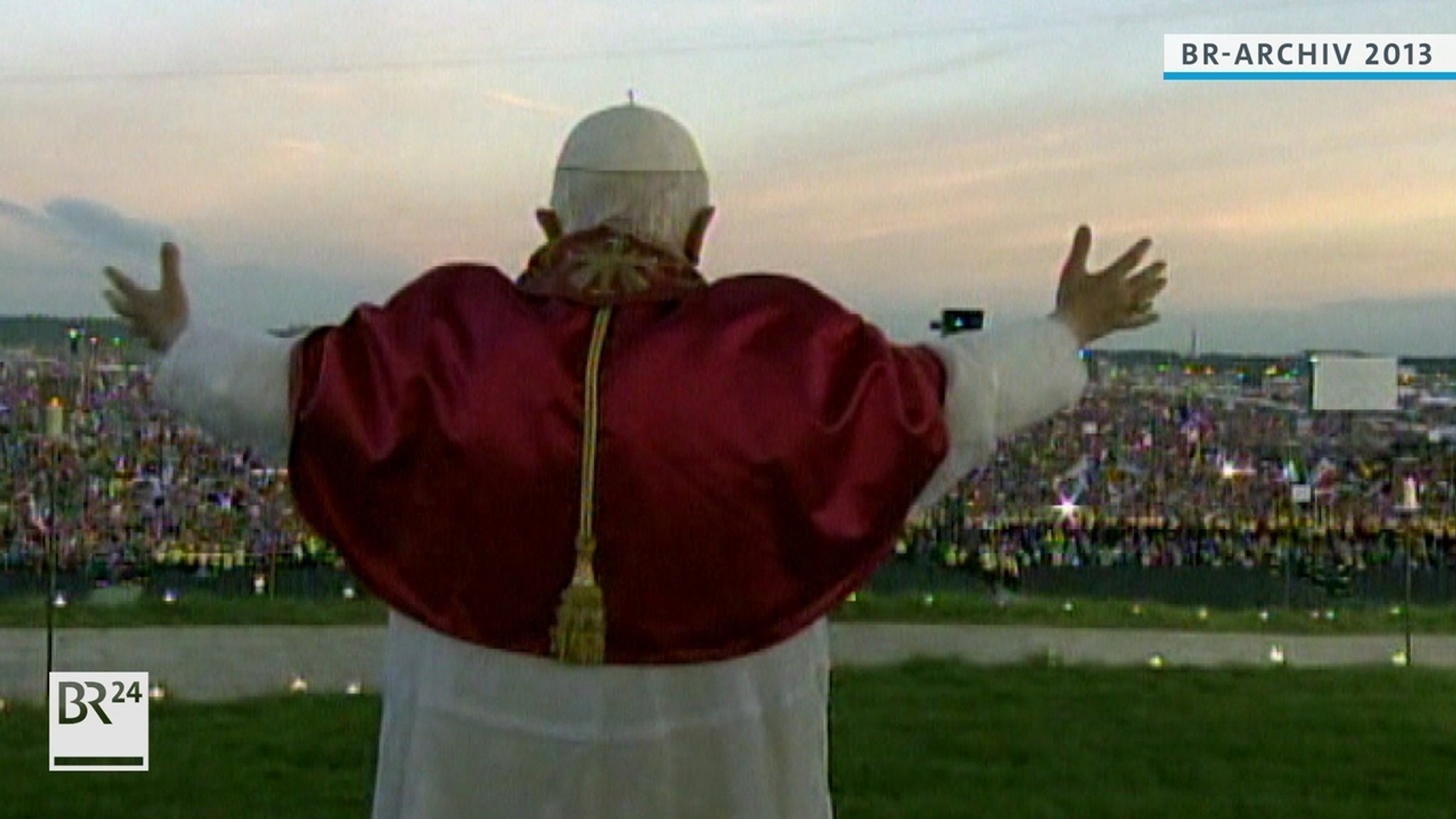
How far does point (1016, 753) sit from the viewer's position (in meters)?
3.99

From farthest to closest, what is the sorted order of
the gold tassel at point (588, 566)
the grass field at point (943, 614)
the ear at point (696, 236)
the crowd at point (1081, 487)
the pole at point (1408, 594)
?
the crowd at point (1081, 487) < the grass field at point (943, 614) < the pole at point (1408, 594) < the ear at point (696, 236) < the gold tassel at point (588, 566)

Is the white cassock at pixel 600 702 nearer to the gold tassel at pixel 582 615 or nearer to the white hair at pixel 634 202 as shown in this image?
the gold tassel at pixel 582 615

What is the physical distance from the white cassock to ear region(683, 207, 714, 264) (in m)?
0.22

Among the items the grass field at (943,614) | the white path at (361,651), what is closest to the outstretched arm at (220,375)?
the white path at (361,651)

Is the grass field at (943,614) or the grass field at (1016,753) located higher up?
the grass field at (1016,753)

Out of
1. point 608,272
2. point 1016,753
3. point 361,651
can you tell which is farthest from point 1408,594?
point 608,272

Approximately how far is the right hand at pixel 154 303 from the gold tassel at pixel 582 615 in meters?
0.43

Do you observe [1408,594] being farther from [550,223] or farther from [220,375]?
[220,375]

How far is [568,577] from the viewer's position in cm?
129

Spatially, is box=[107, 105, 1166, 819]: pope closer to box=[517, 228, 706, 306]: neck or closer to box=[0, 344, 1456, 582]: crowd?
box=[517, 228, 706, 306]: neck

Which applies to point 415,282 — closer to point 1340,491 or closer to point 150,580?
point 150,580

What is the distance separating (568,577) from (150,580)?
7504mm

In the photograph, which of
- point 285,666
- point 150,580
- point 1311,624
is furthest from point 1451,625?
point 150,580

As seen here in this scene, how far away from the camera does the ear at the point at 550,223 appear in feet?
4.55
